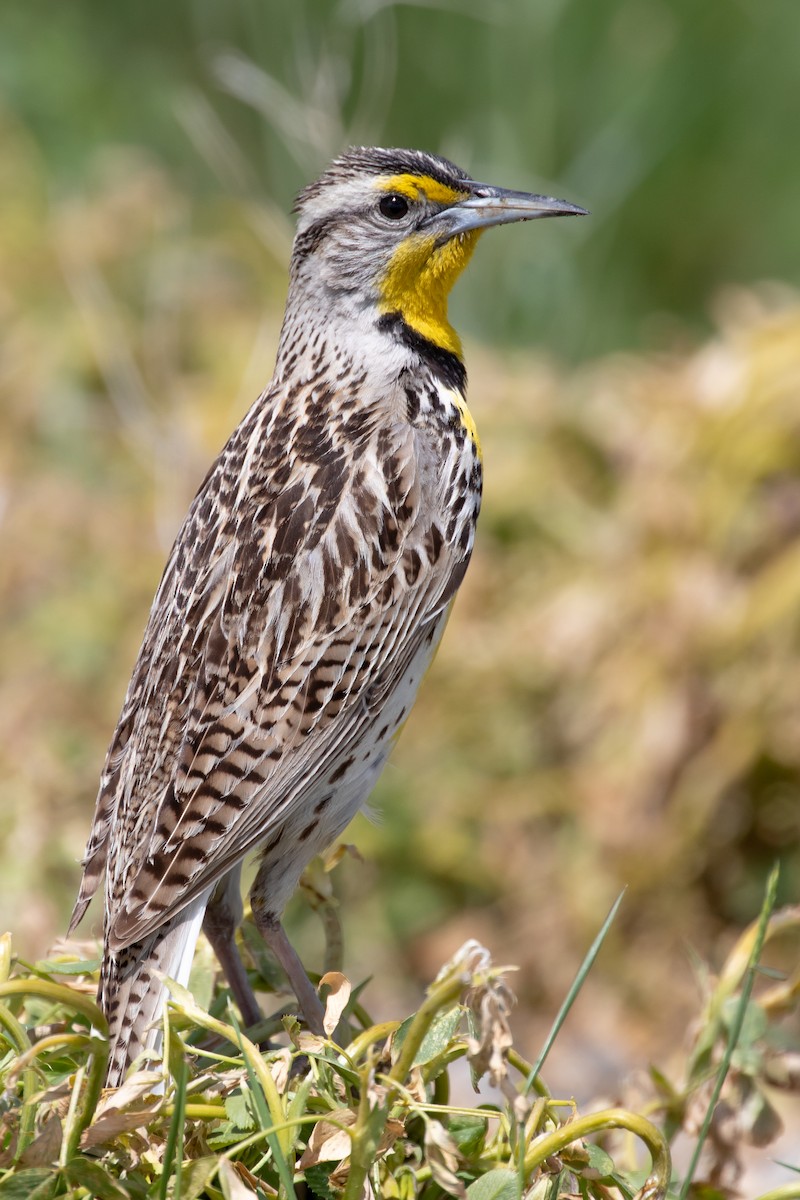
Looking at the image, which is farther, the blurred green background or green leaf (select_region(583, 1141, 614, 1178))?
the blurred green background

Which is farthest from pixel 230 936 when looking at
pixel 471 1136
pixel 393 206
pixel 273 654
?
pixel 393 206

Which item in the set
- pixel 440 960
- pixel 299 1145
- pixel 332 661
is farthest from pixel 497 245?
pixel 299 1145

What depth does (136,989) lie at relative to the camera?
6.86 ft

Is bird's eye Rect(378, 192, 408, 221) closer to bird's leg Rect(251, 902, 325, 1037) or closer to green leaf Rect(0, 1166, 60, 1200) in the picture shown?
bird's leg Rect(251, 902, 325, 1037)

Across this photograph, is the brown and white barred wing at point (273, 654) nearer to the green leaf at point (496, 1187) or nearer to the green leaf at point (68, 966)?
the green leaf at point (68, 966)

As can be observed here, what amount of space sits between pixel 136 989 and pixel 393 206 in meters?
1.43

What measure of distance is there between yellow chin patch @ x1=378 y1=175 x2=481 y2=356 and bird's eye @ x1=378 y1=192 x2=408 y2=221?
0.01 meters

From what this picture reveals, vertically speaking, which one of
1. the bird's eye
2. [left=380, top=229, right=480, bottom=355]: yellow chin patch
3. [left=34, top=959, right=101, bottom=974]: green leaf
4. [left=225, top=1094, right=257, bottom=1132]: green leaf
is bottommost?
[left=225, top=1094, right=257, bottom=1132]: green leaf

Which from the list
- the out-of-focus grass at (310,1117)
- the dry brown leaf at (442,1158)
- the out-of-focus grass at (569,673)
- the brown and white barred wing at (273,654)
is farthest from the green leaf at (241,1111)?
the out-of-focus grass at (569,673)

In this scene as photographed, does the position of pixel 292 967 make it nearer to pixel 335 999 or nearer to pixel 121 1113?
pixel 335 999

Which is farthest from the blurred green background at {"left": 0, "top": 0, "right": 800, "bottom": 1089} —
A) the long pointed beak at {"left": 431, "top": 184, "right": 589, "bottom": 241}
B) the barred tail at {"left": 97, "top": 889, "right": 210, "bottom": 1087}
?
the long pointed beak at {"left": 431, "top": 184, "right": 589, "bottom": 241}

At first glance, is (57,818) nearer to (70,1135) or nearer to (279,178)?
(70,1135)

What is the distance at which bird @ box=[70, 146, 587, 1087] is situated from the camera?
2256 mm

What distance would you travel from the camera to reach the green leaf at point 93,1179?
1541mm
